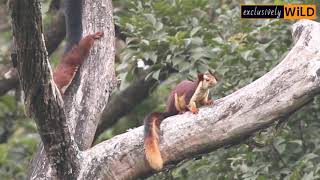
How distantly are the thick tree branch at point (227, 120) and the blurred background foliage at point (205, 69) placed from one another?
0.23 meters

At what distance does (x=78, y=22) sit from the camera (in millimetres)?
4512

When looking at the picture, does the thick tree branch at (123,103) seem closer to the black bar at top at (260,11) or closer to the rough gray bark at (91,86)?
the black bar at top at (260,11)

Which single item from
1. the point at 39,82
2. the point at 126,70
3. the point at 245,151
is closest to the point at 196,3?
the point at 126,70

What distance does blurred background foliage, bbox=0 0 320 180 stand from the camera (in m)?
4.00

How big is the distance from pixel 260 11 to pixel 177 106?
4.68 ft

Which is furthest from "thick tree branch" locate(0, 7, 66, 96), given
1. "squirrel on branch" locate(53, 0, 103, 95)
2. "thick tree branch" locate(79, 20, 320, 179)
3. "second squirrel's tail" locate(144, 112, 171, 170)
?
"second squirrel's tail" locate(144, 112, 171, 170)

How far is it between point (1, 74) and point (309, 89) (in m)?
2.82

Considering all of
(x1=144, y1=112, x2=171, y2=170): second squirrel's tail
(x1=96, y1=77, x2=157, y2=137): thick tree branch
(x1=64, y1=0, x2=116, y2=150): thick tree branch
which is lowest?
(x1=96, y1=77, x2=157, y2=137): thick tree branch

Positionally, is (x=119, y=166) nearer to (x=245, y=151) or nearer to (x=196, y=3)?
(x=245, y=151)

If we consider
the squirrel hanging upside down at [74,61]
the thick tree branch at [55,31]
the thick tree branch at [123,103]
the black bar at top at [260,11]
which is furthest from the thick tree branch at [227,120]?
the thick tree branch at [55,31]

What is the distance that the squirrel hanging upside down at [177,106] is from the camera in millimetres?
3637

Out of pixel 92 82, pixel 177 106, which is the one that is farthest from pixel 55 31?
pixel 177 106

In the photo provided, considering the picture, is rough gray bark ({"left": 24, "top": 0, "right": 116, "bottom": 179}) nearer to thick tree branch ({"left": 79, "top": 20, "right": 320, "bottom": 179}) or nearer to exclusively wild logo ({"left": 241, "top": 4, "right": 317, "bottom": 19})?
thick tree branch ({"left": 79, "top": 20, "right": 320, "bottom": 179})

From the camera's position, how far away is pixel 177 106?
12.9 ft
